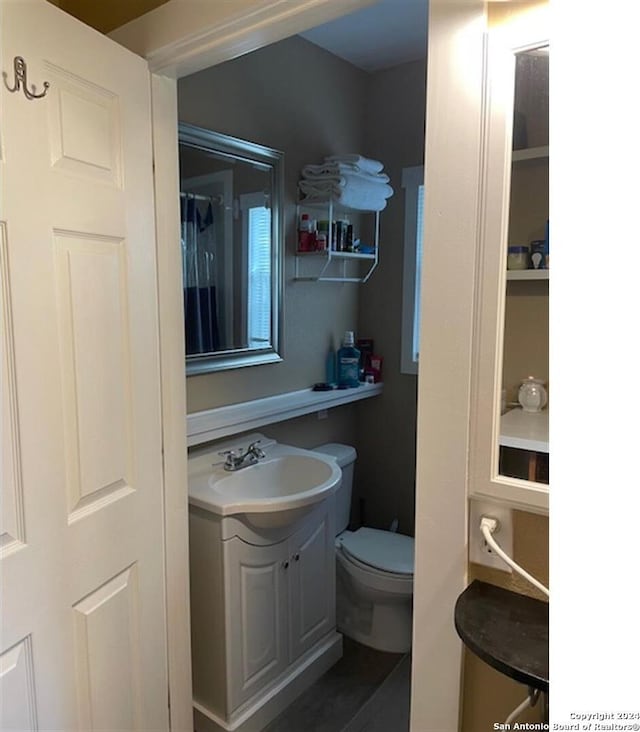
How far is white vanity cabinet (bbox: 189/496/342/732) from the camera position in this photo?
170 centimetres

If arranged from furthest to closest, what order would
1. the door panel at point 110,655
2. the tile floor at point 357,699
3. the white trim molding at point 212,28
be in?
1. the tile floor at point 357,699
2. the door panel at point 110,655
3. the white trim molding at point 212,28

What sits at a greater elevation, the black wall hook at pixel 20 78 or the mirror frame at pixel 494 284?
the black wall hook at pixel 20 78

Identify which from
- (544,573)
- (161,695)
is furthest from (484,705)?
(161,695)

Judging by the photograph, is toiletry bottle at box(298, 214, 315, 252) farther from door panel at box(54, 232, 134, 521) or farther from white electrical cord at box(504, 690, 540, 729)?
white electrical cord at box(504, 690, 540, 729)

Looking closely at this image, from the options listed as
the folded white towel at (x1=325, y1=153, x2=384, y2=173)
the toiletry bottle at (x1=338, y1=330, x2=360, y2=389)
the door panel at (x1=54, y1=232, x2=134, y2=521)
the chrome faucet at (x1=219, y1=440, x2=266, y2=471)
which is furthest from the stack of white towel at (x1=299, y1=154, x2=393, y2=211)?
the door panel at (x1=54, y1=232, x2=134, y2=521)

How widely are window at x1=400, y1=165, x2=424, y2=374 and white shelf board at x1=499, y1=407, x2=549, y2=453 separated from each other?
174 cm

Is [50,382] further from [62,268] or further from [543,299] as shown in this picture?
[543,299]

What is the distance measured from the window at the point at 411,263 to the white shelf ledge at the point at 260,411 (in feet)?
0.92

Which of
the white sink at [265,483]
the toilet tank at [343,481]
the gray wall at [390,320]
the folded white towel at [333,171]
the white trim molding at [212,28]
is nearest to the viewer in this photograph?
the white trim molding at [212,28]

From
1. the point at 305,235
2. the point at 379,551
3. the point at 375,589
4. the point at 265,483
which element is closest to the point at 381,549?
the point at 379,551

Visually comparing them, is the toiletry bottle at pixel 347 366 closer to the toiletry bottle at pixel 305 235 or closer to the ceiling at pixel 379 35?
the toiletry bottle at pixel 305 235

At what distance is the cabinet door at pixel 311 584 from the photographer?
1.96 metres

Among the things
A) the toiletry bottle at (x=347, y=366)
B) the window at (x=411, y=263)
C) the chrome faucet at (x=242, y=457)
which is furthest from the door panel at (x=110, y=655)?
the window at (x=411, y=263)

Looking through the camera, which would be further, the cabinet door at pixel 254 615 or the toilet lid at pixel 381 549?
the toilet lid at pixel 381 549
